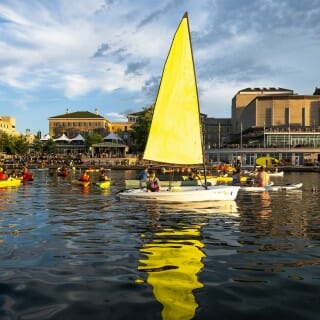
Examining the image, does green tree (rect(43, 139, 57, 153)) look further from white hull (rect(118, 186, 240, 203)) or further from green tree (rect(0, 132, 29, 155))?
white hull (rect(118, 186, 240, 203))

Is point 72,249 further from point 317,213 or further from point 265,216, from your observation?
point 317,213

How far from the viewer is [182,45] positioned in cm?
2711

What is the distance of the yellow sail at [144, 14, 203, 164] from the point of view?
89.2 feet

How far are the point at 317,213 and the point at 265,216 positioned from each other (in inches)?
133

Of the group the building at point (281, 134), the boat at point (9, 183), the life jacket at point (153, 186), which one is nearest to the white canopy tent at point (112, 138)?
the building at point (281, 134)

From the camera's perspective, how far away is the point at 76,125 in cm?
19738

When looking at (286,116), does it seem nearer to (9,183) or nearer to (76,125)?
(76,125)

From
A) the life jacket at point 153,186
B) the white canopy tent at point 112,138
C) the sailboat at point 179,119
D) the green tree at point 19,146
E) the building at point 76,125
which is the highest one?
the building at point 76,125

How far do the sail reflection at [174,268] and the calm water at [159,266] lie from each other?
0.08 ft

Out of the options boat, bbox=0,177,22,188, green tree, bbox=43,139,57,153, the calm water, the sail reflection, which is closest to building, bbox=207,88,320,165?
green tree, bbox=43,139,57,153


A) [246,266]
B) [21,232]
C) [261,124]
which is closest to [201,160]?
[21,232]

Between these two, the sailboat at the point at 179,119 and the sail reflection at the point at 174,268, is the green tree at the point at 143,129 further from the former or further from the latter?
the sail reflection at the point at 174,268

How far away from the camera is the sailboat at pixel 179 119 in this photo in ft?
89.4

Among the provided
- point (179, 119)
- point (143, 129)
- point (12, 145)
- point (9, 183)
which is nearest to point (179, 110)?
point (179, 119)
